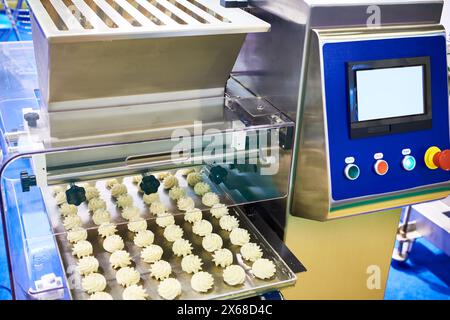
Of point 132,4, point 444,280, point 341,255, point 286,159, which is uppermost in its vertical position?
point 132,4

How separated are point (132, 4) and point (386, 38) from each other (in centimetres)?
64

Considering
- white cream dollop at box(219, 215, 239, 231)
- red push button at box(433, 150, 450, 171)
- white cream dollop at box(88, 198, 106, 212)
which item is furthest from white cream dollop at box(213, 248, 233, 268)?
red push button at box(433, 150, 450, 171)

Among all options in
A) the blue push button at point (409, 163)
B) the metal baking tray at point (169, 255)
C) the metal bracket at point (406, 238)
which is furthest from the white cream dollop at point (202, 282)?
the metal bracket at point (406, 238)

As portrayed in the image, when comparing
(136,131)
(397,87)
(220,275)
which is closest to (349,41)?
(397,87)

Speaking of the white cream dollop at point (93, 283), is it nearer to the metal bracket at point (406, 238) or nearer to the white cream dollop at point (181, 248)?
the white cream dollop at point (181, 248)

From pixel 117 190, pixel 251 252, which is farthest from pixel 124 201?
pixel 251 252

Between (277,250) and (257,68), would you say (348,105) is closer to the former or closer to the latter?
(257,68)

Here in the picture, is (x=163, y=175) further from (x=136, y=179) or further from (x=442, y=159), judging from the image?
(x=442, y=159)

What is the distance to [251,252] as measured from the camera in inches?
49.9

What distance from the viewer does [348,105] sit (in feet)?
3.74

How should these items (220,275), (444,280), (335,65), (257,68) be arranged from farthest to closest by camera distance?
(444,280)
(257,68)
(220,275)
(335,65)

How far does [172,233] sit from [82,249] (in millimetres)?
234

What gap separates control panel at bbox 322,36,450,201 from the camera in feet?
3.72

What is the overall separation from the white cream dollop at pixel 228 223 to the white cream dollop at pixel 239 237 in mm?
34
